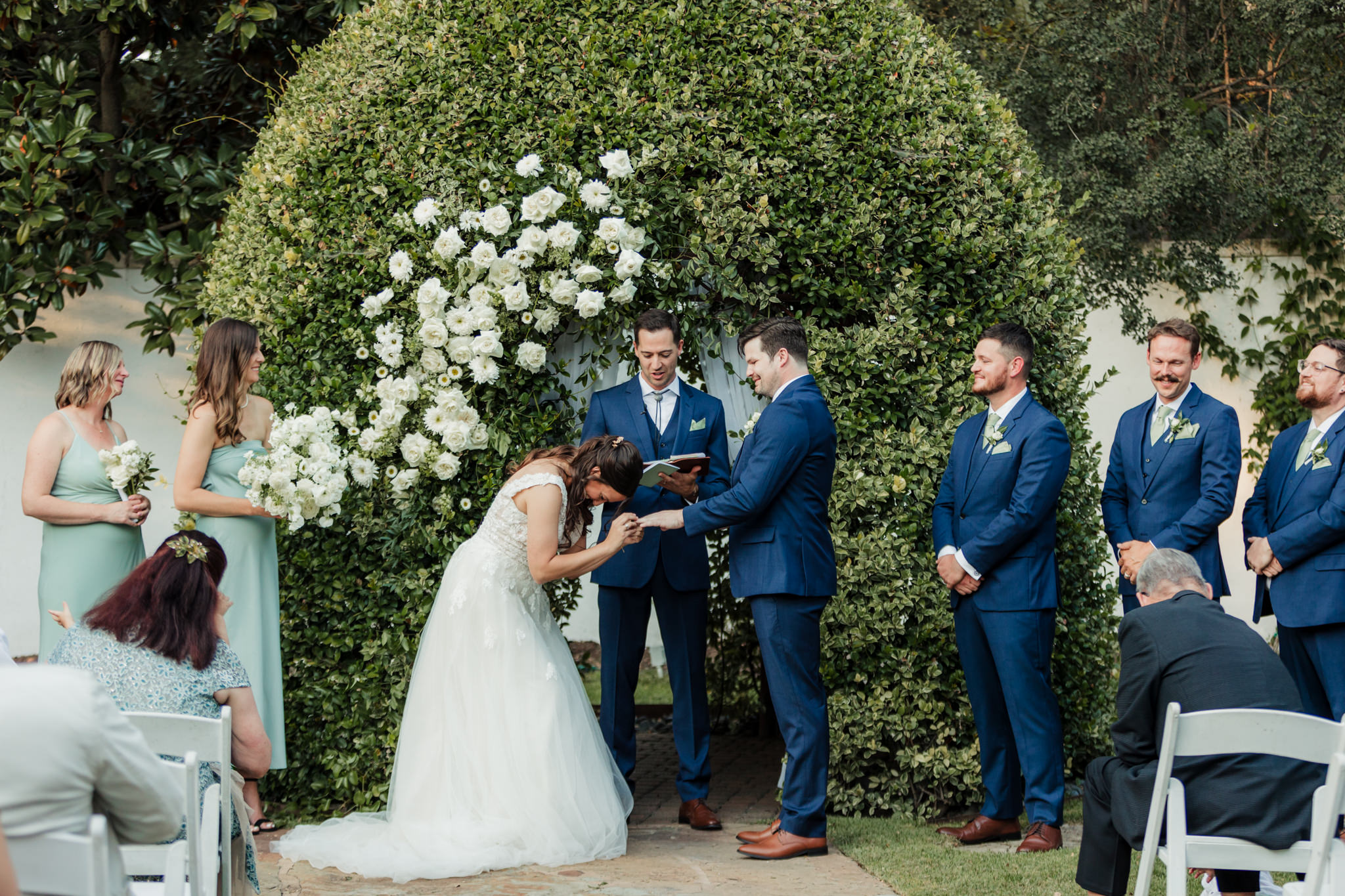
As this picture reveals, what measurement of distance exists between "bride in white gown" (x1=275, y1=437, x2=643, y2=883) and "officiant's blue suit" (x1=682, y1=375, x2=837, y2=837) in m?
0.46

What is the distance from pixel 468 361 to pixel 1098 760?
3011 millimetres

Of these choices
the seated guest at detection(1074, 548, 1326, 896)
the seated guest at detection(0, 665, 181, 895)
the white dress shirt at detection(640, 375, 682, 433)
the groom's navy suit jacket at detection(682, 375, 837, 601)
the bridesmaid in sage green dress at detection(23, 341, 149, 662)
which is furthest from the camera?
the white dress shirt at detection(640, 375, 682, 433)

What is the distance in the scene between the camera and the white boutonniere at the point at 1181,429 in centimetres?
498

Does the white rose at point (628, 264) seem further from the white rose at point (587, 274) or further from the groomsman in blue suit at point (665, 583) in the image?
the groomsman in blue suit at point (665, 583)

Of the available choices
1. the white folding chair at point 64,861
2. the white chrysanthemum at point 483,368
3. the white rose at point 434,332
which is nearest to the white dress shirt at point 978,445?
the white chrysanthemum at point 483,368

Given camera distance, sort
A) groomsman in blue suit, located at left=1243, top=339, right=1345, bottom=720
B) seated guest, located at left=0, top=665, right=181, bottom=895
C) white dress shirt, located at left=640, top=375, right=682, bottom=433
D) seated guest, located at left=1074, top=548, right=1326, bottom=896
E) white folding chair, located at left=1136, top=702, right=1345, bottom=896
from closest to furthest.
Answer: seated guest, located at left=0, top=665, right=181, bottom=895, white folding chair, located at left=1136, top=702, right=1345, bottom=896, seated guest, located at left=1074, top=548, right=1326, bottom=896, groomsman in blue suit, located at left=1243, top=339, right=1345, bottom=720, white dress shirt, located at left=640, top=375, right=682, bottom=433

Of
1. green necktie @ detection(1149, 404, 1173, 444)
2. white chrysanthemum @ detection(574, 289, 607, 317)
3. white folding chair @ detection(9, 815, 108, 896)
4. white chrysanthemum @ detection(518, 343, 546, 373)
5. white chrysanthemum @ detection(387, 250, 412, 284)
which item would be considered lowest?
white folding chair @ detection(9, 815, 108, 896)

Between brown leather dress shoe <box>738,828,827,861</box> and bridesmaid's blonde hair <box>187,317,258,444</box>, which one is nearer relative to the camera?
brown leather dress shoe <box>738,828,827,861</box>

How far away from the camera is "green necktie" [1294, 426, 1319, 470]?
16.4 feet

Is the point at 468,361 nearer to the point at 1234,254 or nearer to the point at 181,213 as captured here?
the point at 181,213

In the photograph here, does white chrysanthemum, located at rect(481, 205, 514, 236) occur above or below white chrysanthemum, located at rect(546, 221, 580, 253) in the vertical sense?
above

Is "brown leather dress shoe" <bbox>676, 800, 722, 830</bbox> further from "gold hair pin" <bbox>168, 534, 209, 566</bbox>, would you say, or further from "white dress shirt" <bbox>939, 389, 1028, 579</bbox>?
"gold hair pin" <bbox>168, 534, 209, 566</bbox>

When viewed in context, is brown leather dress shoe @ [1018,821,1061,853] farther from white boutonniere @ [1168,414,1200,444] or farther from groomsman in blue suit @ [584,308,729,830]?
white boutonniere @ [1168,414,1200,444]

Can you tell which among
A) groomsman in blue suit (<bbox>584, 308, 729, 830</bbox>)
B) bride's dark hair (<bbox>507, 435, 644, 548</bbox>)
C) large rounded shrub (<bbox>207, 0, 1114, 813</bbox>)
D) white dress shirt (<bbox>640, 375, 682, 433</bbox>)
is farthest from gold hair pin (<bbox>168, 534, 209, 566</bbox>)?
white dress shirt (<bbox>640, 375, 682, 433</bbox>)
